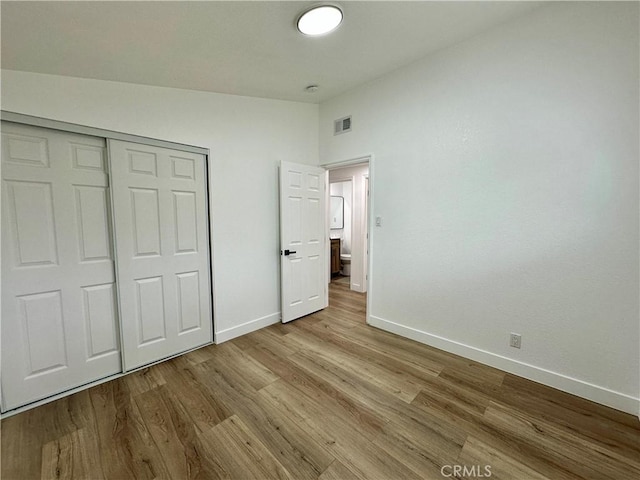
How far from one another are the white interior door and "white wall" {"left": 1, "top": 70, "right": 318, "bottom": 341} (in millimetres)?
143

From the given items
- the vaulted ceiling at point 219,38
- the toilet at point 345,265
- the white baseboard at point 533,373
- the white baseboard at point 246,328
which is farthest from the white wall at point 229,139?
the toilet at point 345,265

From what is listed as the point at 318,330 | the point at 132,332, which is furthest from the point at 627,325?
the point at 132,332

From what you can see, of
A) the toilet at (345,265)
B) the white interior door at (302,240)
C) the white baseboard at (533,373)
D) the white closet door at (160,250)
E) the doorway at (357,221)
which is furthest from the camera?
the toilet at (345,265)

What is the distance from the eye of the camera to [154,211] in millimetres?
2305

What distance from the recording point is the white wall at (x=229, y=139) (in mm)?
1874

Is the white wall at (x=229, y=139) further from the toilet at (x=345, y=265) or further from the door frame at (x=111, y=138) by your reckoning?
the toilet at (x=345, y=265)

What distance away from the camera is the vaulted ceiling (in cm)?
147

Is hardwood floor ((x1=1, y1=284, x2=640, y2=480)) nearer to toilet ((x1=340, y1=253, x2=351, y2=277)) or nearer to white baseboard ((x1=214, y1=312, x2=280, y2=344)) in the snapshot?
white baseboard ((x1=214, y1=312, x2=280, y2=344))

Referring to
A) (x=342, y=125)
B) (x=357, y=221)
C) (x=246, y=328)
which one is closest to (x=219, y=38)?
(x=342, y=125)

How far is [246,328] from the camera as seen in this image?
9.79 ft

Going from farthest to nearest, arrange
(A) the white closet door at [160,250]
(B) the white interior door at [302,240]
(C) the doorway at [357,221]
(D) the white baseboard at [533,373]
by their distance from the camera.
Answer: (C) the doorway at [357,221], (B) the white interior door at [302,240], (A) the white closet door at [160,250], (D) the white baseboard at [533,373]

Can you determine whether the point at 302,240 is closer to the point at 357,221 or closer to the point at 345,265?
the point at 357,221

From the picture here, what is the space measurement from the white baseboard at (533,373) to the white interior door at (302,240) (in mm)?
1173

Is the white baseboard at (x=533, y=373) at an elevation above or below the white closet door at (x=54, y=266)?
below
